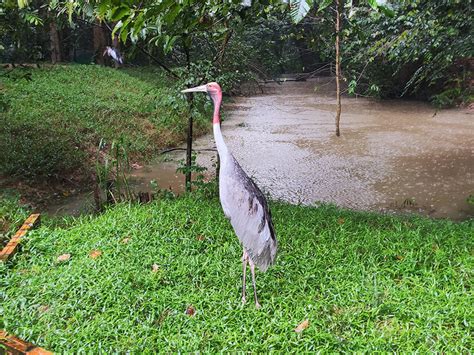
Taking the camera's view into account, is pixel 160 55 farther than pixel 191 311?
Yes

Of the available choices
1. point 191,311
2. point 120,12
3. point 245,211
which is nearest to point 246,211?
point 245,211

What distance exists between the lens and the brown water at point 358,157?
614 centimetres

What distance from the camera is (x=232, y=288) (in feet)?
9.95

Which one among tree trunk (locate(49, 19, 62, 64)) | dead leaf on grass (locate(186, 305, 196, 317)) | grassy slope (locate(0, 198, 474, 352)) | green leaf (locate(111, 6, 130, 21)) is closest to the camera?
green leaf (locate(111, 6, 130, 21))

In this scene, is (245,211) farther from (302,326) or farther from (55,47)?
(55,47)

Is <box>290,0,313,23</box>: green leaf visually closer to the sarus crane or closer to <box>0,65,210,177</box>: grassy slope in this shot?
the sarus crane

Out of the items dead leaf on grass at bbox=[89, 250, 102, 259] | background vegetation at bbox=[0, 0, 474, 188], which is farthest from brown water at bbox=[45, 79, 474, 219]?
dead leaf on grass at bbox=[89, 250, 102, 259]

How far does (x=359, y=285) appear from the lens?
2961 mm

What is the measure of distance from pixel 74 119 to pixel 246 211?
594 centimetres

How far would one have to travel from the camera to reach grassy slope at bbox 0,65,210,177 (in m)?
6.15

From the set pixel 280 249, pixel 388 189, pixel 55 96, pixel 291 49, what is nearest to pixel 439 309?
pixel 280 249

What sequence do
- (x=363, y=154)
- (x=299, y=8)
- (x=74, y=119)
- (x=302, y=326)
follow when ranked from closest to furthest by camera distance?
1. (x=299, y=8)
2. (x=302, y=326)
3. (x=74, y=119)
4. (x=363, y=154)

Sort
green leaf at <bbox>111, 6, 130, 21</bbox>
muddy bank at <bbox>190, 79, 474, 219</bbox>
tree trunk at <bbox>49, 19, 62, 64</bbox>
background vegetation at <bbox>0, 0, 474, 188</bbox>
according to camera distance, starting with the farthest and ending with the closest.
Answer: tree trunk at <bbox>49, 19, 62, 64</bbox> → muddy bank at <bbox>190, 79, 474, 219</bbox> → background vegetation at <bbox>0, 0, 474, 188</bbox> → green leaf at <bbox>111, 6, 130, 21</bbox>

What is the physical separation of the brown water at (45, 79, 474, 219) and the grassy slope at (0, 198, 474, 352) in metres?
2.07
